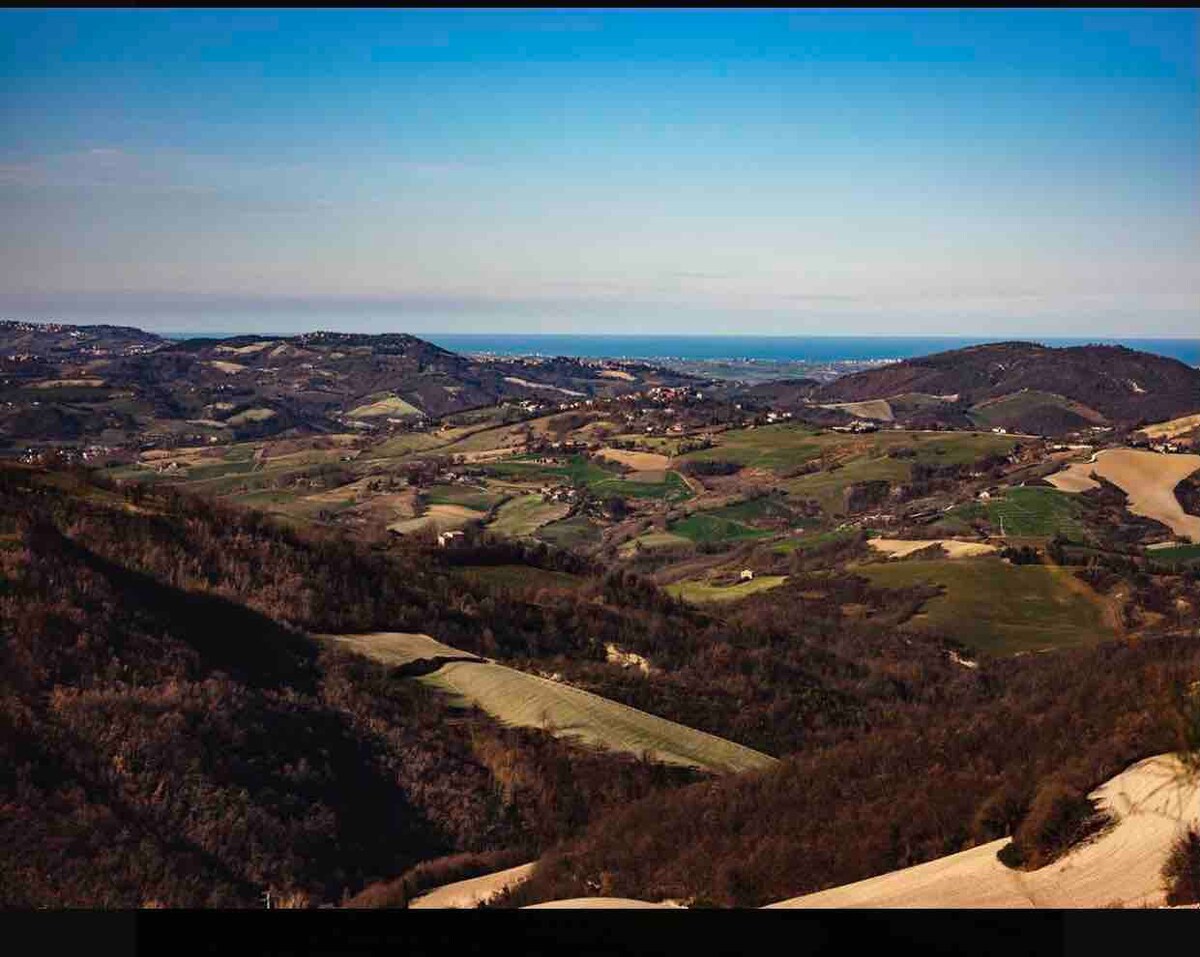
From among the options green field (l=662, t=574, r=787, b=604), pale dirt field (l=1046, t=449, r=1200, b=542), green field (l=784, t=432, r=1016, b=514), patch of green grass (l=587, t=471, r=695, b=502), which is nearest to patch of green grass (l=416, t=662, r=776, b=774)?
green field (l=662, t=574, r=787, b=604)

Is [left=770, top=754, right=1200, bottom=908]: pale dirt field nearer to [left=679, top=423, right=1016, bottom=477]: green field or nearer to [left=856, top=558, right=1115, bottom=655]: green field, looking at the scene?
[left=856, top=558, right=1115, bottom=655]: green field

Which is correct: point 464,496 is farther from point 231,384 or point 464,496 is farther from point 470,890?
point 231,384

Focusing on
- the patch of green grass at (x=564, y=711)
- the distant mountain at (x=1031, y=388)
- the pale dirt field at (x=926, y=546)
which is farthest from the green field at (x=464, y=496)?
the distant mountain at (x=1031, y=388)

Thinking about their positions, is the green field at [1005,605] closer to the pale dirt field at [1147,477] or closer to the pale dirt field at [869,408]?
the pale dirt field at [1147,477]

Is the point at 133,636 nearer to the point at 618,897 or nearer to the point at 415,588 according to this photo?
the point at 618,897
